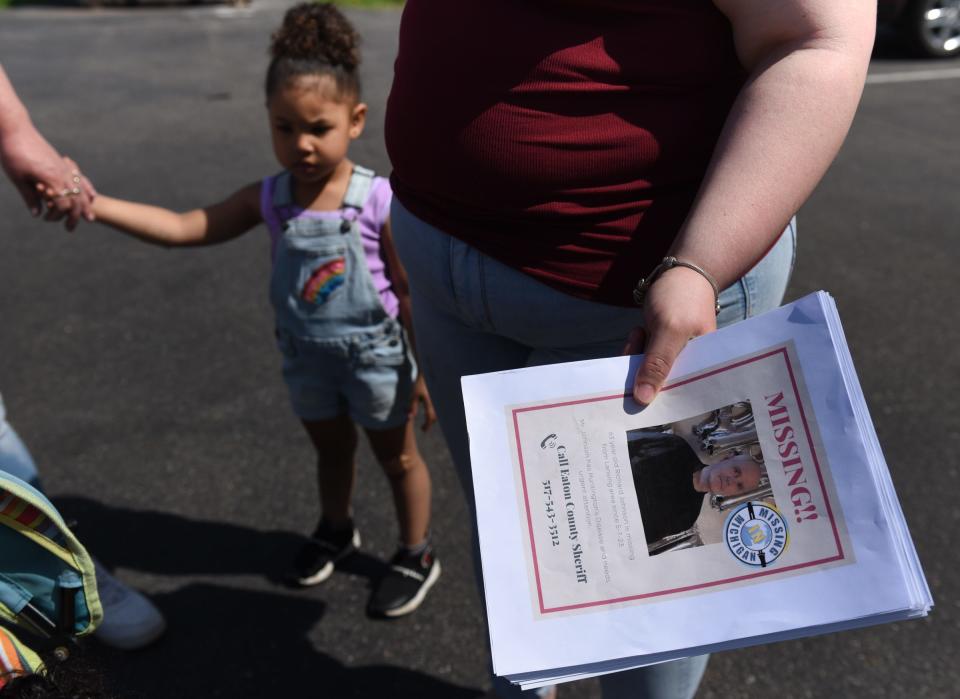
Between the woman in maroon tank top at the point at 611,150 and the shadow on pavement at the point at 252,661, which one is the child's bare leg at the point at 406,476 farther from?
the woman in maroon tank top at the point at 611,150

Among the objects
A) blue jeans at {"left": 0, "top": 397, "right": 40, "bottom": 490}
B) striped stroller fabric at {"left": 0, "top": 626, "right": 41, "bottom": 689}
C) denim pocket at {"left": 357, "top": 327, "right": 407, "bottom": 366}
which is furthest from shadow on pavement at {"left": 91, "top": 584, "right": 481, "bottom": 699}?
striped stroller fabric at {"left": 0, "top": 626, "right": 41, "bottom": 689}

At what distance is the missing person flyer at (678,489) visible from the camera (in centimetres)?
99

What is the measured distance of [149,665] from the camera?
213cm

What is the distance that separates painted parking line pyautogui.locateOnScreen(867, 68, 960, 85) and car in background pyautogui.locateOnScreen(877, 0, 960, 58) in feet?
1.55

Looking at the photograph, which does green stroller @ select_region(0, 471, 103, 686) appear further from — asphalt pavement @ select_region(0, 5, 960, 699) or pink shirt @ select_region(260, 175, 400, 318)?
pink shirt @ select_region(260, 175, 400, 318)

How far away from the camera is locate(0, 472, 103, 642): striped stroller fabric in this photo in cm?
107

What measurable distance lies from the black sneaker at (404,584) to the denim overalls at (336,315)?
437 millimetres

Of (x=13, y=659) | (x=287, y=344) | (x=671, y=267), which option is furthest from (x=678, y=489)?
(x=287, y=344)

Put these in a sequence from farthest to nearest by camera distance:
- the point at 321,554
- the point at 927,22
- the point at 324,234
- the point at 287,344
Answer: the point at 927,22 → the point at 321,554 → the point at 287,344 → the point at 324,234

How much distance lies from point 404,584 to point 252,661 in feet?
1.35

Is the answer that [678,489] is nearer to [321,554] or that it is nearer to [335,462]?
[335,462]

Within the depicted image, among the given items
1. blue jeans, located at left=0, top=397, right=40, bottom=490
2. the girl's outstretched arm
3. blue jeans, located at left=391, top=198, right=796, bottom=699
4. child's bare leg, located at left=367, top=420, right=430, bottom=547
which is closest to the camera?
blue jeans, located at left=391, top=198, right=796, bottom=699

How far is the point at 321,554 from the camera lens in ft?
7.93

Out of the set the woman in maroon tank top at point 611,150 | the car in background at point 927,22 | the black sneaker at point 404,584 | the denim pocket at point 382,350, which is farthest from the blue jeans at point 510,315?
the car in background at point 927,22
